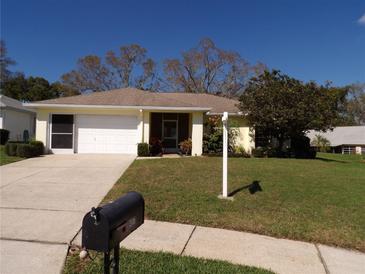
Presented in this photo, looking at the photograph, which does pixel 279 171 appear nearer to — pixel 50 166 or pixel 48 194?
pixel 48 194

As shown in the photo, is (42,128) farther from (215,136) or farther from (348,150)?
(348,150)

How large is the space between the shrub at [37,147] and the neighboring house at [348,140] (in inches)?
1403

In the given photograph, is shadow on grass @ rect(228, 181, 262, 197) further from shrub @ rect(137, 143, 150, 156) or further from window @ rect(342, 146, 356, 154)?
window @ rect(342, 146, 356, 154)

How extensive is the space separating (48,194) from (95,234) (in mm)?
6091

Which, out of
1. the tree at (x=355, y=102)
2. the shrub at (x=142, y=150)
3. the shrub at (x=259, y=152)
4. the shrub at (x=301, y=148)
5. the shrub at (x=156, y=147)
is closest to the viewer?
the shrub at (x=142, y=150)

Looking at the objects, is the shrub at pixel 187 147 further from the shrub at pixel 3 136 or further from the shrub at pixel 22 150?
the shrub at pixel 3 136

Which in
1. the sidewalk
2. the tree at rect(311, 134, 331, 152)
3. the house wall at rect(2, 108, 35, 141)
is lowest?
the sidewalk

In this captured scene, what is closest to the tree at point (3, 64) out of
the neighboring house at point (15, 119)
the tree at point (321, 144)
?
the neighboring house at point (15, 119)

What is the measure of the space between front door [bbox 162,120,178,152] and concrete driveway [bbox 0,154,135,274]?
27.2 feet

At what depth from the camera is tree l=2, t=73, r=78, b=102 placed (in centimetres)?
4694

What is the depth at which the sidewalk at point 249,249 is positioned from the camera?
14.7ft

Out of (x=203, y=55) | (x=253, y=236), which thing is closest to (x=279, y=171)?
(x=253, y=236)

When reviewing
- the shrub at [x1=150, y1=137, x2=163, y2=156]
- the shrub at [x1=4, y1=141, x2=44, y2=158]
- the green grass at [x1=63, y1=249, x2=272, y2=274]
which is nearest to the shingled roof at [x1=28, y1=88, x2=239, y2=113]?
the shrub at [x1=150, y1=137, x2=163, y2=156]

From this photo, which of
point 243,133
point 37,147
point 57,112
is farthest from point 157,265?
point 243,133
